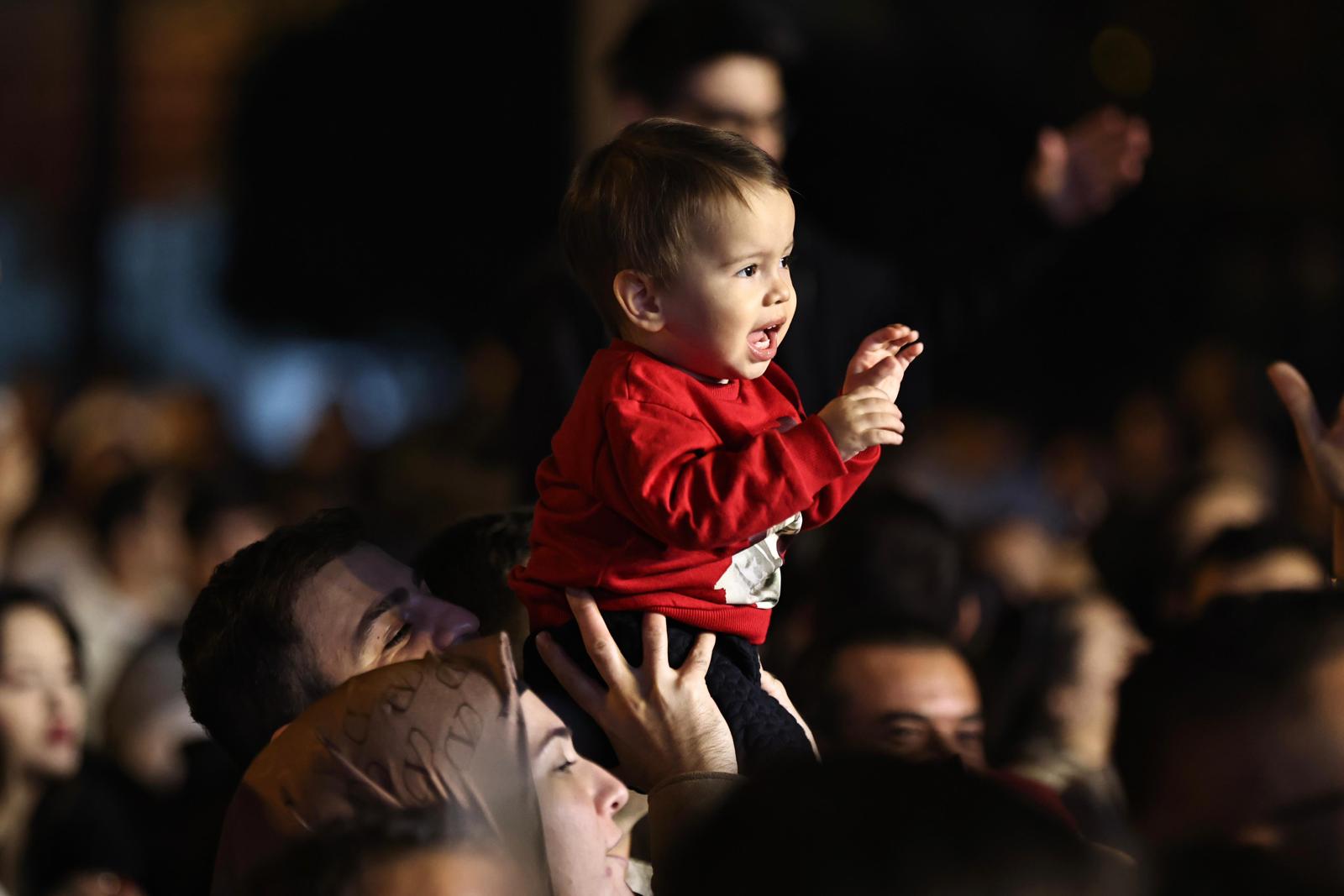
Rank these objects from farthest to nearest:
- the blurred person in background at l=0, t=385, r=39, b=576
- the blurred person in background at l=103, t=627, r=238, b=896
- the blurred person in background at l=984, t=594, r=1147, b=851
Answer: the blurred person in background at l=0, t=385, r=39, b=576, the blurred person in background at l=984, t=594, r=1147, b=851, the blurred person in background at l=103, t=627, r=238, b=896

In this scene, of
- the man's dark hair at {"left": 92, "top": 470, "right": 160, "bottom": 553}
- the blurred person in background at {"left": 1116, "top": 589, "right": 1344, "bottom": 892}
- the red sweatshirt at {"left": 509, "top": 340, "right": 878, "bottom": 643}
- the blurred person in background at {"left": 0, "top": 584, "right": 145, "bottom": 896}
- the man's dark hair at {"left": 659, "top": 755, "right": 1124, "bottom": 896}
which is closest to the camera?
the man's dark hair at {"left": 659, "top": 755, "right": 1124, "bottom": 896}

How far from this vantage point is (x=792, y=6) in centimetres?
1063

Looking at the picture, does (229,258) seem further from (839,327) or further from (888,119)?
(839,327)

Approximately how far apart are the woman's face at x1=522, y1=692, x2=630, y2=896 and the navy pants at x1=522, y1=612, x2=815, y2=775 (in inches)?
9.1

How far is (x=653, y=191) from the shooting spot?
87.6 inches

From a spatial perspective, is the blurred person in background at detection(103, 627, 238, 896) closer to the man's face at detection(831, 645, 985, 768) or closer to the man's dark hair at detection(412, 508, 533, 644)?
the man's dark hair at detection(412, 508, 533, 644)

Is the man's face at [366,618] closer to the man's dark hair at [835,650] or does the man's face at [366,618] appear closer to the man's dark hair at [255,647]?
the man's dark hair at [255,647]

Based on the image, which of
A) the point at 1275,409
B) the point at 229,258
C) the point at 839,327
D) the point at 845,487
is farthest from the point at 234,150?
the point at 845,487

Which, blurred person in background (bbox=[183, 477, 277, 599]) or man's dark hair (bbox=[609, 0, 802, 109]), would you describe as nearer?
man's dark hair (bbox=[609, 0, 802, 109])

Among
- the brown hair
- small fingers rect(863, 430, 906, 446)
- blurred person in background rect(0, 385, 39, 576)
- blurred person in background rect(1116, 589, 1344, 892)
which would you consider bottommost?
blurred person in background rect(0, 385, 39, 576)

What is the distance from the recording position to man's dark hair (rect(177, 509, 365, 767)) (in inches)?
91.0

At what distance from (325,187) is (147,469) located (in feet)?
19.0

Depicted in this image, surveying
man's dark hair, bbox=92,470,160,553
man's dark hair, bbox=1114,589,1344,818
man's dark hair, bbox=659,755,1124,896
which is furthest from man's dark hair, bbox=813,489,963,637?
man's dark hair, bbox=92,470,160,553

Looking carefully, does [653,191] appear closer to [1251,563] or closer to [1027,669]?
[1251,563]
